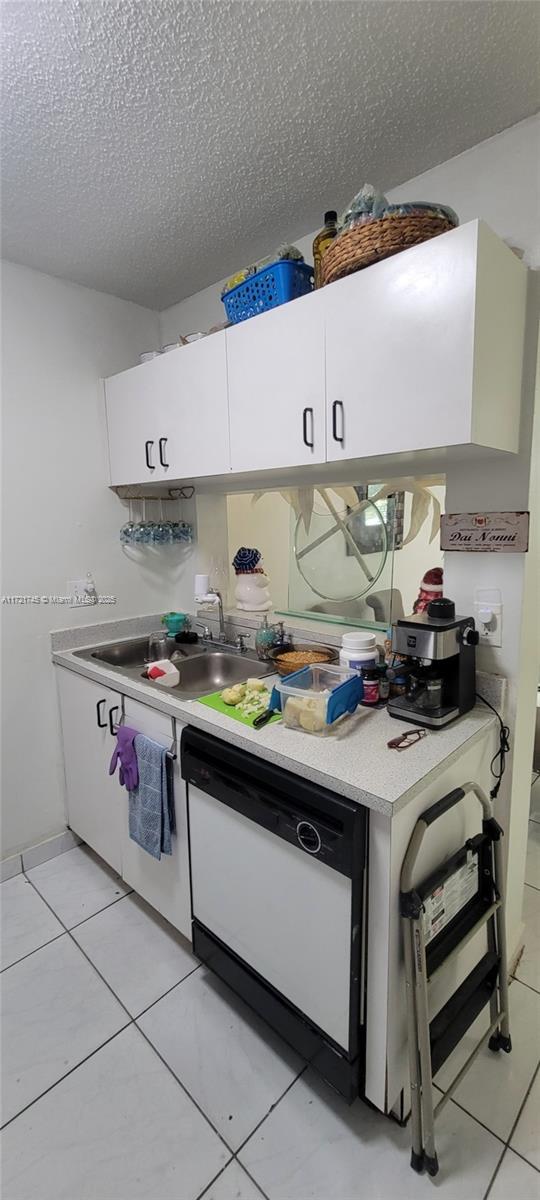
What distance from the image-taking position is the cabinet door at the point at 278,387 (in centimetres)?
131

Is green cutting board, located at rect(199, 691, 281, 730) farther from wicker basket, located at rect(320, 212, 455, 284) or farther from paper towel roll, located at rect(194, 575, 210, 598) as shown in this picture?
wicker basket, located at rect(320, 212, 455, 284)

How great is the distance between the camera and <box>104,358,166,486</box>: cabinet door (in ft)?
6.26

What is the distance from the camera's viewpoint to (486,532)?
51.5 inches

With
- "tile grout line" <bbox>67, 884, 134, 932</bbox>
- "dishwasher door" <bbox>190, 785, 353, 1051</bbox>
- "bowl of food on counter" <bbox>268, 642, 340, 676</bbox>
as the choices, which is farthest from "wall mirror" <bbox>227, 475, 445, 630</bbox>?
"tile grout line" <bbox>67, 884, 134, 932</bbox>

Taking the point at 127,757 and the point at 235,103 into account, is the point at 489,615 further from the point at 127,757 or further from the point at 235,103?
the point at 235,103

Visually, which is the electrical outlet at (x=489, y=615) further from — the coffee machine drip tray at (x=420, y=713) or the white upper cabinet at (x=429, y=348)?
the white upper cabinet at (x=429, y=348)

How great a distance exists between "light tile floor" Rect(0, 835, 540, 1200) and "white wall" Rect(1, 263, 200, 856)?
2.24 ft

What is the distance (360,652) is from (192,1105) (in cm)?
121

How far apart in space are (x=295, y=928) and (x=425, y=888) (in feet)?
1.11

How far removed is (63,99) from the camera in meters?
1.14

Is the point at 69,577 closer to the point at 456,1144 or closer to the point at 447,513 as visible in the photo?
the point at 447,513

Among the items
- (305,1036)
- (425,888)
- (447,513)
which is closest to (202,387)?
(447,513)

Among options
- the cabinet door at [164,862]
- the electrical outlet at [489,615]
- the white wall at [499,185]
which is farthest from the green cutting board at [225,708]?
the white wall at [499,185]

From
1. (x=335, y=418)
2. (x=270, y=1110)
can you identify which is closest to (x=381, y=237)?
(x=335, y=418)
